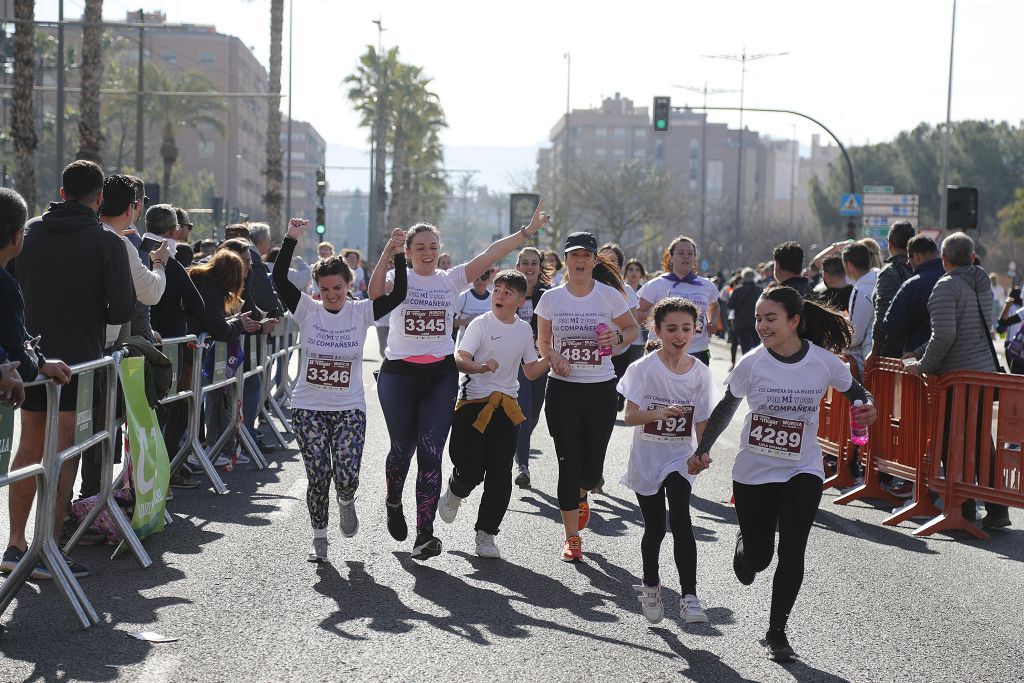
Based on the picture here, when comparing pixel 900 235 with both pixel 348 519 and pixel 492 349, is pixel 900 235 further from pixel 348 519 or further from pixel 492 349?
pixel 348 519

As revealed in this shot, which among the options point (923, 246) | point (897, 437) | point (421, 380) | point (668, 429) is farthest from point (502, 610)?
point (923, 246)

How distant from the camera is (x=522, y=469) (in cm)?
1087

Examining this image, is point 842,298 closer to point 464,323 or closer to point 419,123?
point 464,323

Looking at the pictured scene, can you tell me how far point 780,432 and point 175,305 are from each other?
18.1 ft

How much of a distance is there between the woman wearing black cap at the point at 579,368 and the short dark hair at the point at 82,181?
2.62m

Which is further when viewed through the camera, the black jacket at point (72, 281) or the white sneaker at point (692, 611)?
the black jacket at point (72, 281)

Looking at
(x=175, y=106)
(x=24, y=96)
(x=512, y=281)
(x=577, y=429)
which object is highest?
(x=175, y=106)

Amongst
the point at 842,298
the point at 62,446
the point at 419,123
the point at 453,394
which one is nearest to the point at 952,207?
the point at 842,298

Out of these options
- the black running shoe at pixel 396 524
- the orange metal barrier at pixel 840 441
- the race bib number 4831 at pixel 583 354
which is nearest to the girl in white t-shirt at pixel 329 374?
the black running shoe at pixel 396 524

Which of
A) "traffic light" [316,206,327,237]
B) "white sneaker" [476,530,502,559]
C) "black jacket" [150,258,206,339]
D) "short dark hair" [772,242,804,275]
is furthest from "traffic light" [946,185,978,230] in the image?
"traffic light" [316,206,327,237]

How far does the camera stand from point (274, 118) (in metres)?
35.5

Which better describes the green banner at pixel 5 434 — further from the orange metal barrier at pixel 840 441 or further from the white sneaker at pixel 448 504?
the orange metal barrier at pixel 840 441

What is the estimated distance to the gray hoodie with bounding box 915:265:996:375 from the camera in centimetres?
959

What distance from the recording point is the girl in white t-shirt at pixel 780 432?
5953mm
